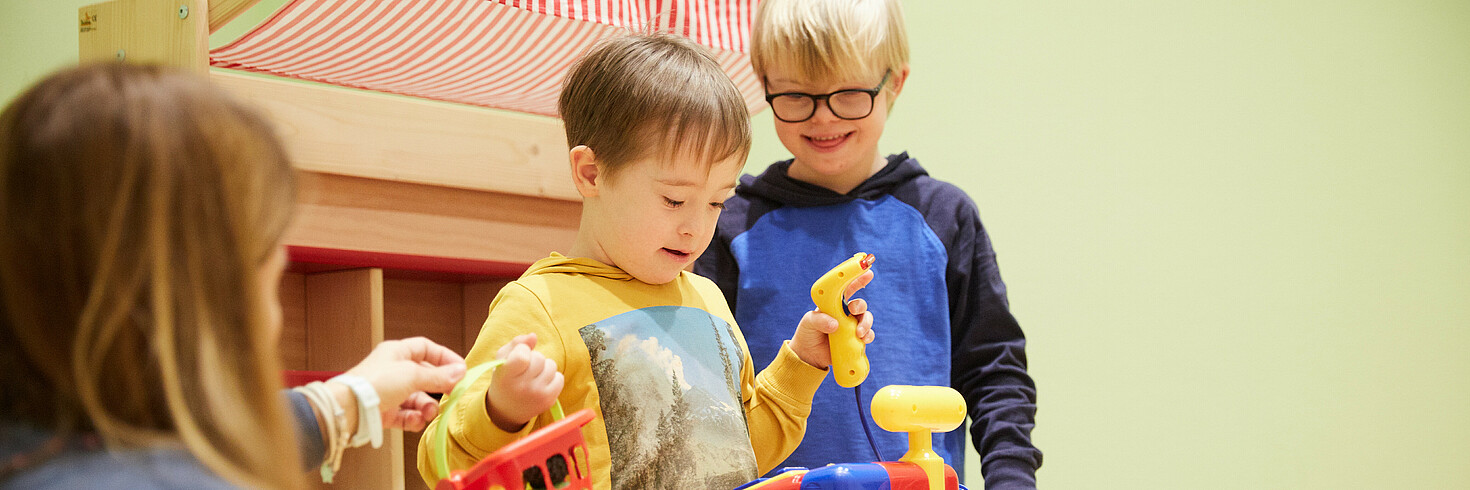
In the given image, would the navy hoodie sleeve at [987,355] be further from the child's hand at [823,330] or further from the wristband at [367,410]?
the wristband at [367,410]

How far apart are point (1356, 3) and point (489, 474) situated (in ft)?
5.40

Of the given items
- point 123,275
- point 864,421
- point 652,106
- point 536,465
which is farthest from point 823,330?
point 123,275

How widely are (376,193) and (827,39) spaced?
1.73 ft

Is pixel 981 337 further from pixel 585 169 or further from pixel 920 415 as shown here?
pixel 585 169

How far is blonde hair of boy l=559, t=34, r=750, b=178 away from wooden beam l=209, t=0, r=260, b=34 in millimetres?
354

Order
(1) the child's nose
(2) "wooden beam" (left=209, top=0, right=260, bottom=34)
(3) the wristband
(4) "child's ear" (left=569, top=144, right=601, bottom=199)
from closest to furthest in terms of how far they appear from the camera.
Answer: (3) the wristband → (4) "child's ear" (left=569, top=144, right=601, bottom=199) → (2) "wooden beam" (left=209, top=0, right=260, bottom=34) → (1) the child's nose

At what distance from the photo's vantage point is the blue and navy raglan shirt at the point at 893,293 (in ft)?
3.71

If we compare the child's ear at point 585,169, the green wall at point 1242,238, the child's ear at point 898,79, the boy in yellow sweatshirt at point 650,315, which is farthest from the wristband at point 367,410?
the green wall at point 1242,238

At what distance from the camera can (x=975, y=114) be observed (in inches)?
75.7

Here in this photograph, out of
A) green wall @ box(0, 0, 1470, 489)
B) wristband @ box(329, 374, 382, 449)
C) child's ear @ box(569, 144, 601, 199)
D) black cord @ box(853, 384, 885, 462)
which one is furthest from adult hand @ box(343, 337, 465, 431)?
green wall @ box(0, 0, 1470, 489)

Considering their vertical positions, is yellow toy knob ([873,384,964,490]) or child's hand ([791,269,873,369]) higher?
child's hand ([791,269,873,369])

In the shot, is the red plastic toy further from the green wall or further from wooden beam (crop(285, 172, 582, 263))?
the green wall

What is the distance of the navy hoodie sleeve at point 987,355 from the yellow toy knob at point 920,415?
8.2 inches

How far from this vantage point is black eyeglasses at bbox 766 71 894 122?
117 centimetres
